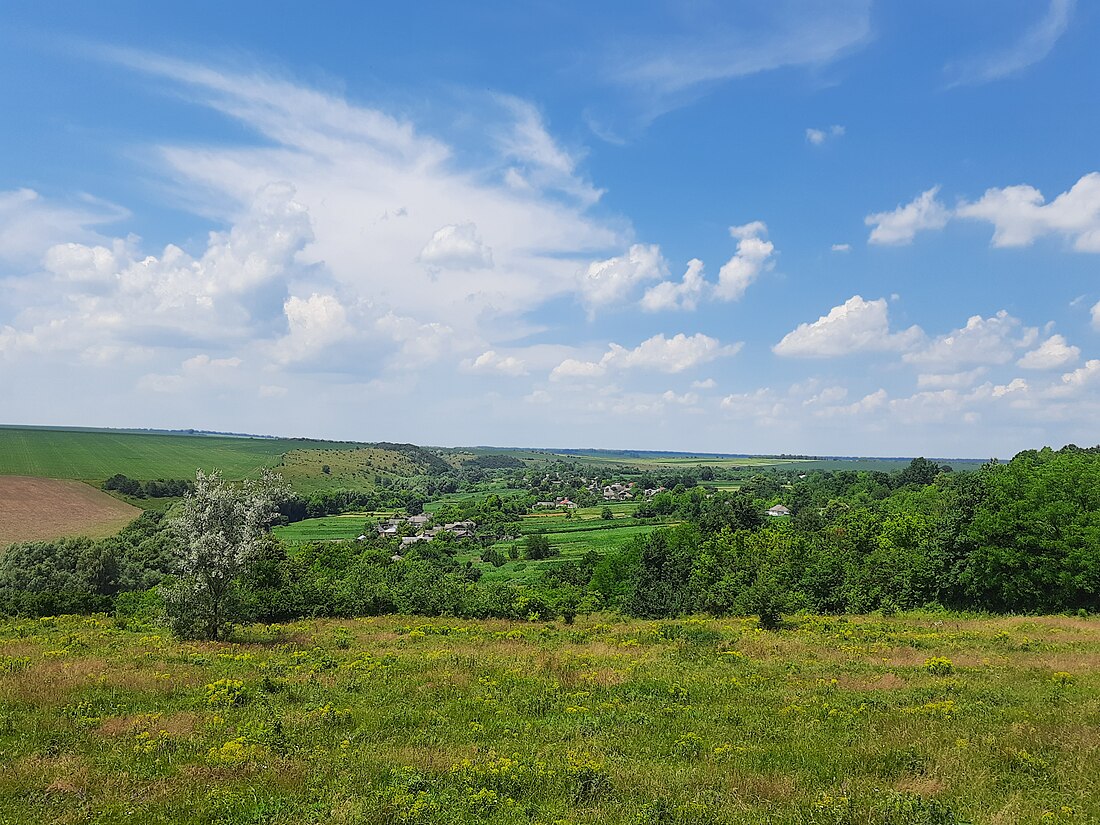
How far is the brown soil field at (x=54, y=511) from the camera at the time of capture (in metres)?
101

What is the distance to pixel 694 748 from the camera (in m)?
13.7

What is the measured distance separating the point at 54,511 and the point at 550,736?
143 meters

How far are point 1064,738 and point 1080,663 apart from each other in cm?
1268

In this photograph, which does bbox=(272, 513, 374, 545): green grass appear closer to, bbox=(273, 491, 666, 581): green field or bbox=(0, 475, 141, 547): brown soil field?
bbox=(273, 491, 666, 581): green field

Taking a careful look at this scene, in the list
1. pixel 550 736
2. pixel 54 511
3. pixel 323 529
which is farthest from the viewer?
pixel 323 529

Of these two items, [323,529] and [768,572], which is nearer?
[768,572]

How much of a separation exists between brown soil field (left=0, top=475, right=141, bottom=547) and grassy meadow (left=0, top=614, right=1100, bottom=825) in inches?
3891

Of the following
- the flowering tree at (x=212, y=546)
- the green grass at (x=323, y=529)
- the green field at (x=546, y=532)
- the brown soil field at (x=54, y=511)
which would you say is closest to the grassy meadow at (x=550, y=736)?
the flowering tree at (x=212, y=546)

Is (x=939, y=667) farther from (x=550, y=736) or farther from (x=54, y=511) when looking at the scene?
(x=54, y=511)

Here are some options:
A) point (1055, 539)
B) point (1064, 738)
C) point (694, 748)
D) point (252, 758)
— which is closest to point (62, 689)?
point (252, 758)

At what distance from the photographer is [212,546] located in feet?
90.7

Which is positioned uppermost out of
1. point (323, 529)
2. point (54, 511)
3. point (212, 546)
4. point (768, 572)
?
point (212, 546)

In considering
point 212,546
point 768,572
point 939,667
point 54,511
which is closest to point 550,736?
point 939,667

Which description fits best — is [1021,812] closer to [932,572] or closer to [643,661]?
[643,661]
